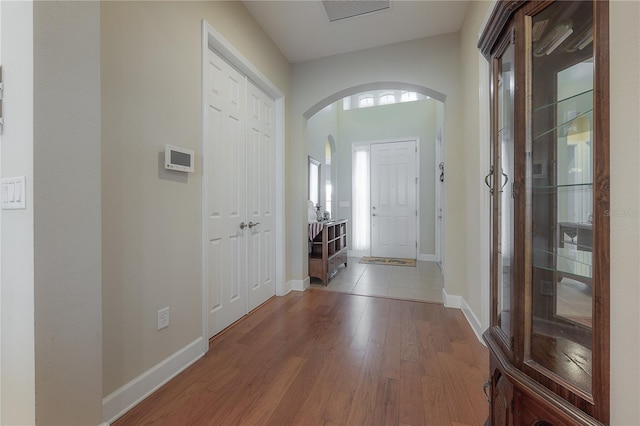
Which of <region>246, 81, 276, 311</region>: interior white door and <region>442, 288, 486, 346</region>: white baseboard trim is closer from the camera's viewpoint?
<region>442, 288, 486, 346</region>: white baseboard trim

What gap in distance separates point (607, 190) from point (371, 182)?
5.08 meters

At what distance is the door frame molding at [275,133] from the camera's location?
1.83 metres

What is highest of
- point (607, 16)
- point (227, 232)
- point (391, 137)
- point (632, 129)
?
point (391, 137)

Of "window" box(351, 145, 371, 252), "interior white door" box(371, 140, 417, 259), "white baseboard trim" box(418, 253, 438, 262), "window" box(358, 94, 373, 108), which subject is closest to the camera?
"white baseboard trim" box(418, 253, 438, 262)

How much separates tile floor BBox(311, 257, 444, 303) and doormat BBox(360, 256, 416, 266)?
213mm

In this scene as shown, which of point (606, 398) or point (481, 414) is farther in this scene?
point (481, 414)

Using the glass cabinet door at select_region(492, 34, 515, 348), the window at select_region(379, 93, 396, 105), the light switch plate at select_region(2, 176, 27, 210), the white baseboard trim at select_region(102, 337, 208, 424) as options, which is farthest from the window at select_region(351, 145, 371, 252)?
the light switch plate at select_region(2, 176, 27, 210)

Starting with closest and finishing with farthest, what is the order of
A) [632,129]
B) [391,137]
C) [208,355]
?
1. [632,129]
2. [208,355]
3. [391,137]

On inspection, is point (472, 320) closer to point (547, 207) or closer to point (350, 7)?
point (547, 207)

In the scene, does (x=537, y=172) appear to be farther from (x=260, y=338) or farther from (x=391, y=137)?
(x=391, y=137)

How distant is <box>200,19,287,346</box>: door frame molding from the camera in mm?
1831

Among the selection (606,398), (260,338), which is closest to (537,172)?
(606,398)

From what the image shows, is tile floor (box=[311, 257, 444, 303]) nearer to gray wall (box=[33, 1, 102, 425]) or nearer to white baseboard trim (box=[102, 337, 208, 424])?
white baseboard trim (box=[102, 337, 208, 424])

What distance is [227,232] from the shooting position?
222cm
